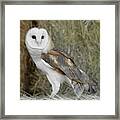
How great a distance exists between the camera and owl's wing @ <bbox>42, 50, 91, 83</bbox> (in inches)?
42.4

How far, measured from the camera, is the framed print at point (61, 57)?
1.07m

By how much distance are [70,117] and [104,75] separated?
0.81 ft

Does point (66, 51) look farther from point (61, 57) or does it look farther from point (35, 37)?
point (35, 37)

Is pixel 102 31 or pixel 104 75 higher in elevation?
pixel 102 31

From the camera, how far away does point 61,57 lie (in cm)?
108

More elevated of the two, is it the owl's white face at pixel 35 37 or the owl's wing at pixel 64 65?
the owl's white face at pixel 35 37

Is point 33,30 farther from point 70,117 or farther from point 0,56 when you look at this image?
point 70,117

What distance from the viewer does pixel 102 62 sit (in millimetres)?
1080

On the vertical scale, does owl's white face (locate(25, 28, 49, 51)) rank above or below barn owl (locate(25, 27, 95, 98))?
above

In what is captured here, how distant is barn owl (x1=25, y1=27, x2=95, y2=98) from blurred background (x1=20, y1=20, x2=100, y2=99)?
0.06 ft

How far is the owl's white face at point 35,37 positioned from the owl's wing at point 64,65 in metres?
0.06

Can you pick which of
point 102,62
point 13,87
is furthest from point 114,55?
point 13,87

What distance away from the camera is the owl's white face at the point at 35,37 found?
42.3 inches

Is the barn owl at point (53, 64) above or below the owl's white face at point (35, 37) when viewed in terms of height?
below
